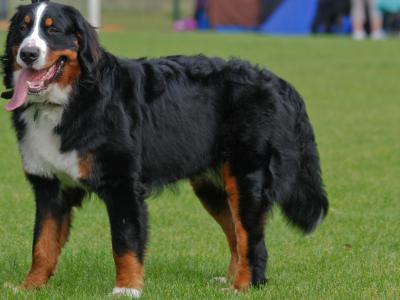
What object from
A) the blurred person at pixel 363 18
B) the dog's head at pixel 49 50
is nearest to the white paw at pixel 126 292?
the dog's head at pixel 49 50

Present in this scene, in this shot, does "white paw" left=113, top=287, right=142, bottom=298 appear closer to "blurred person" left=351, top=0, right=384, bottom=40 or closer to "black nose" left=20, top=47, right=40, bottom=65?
"black nose" left=20, top=47, right=40, bottom=65

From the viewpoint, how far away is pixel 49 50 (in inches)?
214

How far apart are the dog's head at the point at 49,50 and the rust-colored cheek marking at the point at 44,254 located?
34.0 inches

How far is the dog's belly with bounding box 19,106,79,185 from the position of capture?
18.5 ft

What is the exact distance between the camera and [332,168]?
10977mm

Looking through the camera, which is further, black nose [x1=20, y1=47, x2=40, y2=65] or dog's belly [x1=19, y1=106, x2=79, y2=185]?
dog's belly [x1=19, y1=106, x2=79, y2=185]

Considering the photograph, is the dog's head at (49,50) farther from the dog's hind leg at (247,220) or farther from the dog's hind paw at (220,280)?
the dog's hind paw at (220,280)

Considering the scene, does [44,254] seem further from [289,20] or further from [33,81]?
[289,20]

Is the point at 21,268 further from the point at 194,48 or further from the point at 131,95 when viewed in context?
the point at 194,48

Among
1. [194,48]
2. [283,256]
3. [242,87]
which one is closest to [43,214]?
[242,87]

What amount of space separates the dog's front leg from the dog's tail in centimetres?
97

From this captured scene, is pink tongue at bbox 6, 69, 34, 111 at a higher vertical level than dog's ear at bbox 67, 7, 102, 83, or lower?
lower

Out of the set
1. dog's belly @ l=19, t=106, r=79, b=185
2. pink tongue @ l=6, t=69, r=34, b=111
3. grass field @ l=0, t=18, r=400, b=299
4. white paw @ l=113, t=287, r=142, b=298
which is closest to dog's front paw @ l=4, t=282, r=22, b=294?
grass field @ l=0, t=18, r=400, b=299

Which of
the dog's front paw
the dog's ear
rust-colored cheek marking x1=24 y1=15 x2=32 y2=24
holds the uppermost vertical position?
rust-colored cheek marking x1=24 y1=15 x2=32 y2=24
